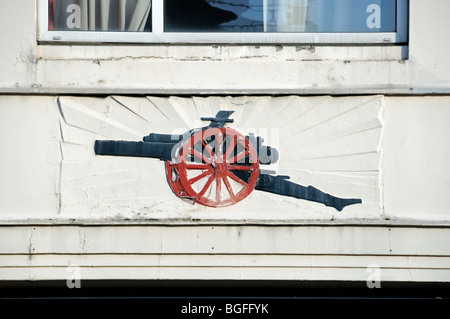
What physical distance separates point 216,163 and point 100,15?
1.59m

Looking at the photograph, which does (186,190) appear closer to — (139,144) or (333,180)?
(139,144)

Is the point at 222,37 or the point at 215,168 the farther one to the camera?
the point at 222,37

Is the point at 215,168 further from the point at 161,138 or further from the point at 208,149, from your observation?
the point at 161,138

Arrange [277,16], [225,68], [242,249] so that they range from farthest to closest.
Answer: [277,16]
[225,68]
[242,249]

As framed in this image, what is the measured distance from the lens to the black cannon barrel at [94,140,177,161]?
571 cm

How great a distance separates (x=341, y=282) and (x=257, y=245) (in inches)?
28.7

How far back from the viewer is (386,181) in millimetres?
5715

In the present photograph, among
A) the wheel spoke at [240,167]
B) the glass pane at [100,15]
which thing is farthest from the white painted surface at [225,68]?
the wheel spoke at [240,167]

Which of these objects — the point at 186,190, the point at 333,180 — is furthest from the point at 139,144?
the point at 333,180

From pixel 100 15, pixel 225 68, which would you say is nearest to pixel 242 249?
pixel 225 68

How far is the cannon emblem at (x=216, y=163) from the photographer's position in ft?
18.7

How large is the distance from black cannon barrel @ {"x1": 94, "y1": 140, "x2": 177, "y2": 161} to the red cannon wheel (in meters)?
0.09

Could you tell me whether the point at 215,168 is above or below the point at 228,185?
above

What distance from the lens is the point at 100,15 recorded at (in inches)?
237
